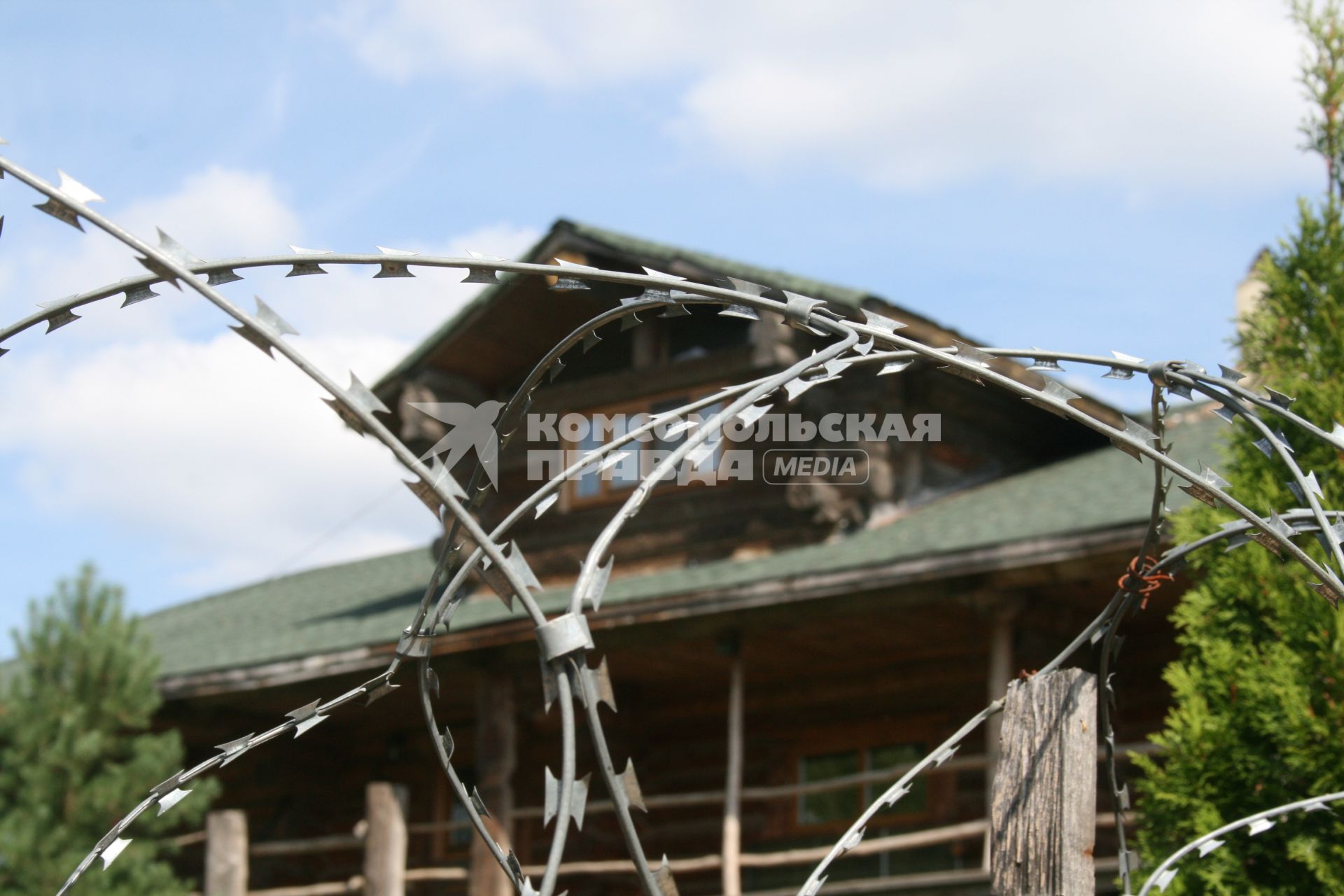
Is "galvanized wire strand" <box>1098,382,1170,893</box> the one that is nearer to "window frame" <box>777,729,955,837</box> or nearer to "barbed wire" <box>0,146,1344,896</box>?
"barbed wire" <box>0,146,1344,896</box>

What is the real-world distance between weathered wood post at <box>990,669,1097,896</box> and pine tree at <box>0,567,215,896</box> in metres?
8.66

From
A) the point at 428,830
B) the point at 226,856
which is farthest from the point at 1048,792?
the point at 428,830

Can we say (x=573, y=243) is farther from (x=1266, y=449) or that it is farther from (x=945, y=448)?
(x=1266, y=449)

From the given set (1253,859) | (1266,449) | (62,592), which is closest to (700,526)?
(62,592)

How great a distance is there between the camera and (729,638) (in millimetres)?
11633

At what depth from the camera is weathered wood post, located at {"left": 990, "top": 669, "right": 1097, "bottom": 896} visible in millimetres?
4414

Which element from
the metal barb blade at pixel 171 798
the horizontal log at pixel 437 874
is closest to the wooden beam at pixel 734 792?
the horizontal log at pixel 437 874

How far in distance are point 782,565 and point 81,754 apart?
5.47 meters

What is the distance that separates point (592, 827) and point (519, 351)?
4377 millimetres

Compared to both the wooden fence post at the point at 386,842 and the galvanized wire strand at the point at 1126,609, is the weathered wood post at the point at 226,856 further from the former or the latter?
the galvanized wire strand at the point at 1126,609

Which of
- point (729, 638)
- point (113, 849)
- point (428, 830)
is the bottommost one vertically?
point (113, 849)

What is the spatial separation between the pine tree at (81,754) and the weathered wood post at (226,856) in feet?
0.99

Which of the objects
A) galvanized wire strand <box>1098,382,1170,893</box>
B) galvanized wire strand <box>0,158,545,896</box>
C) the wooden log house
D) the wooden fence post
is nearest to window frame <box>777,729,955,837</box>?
the wooden log house

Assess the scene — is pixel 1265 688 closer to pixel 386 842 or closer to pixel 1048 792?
pixel 1048 792
